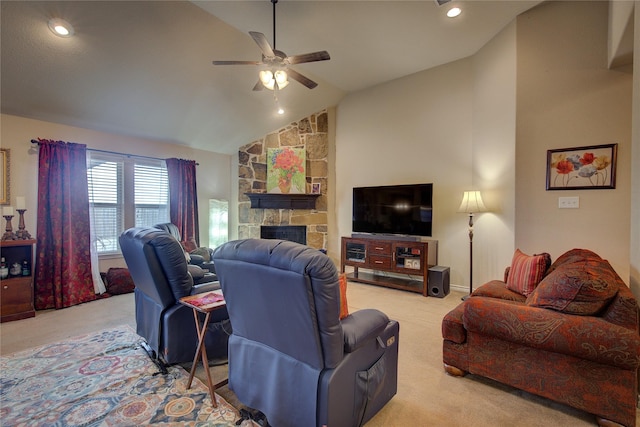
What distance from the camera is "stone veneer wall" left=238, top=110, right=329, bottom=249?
19.0 feet


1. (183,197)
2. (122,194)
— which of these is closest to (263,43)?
(183,197)


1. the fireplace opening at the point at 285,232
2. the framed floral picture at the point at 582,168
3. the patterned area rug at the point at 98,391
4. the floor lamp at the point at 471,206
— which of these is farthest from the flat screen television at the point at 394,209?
the patterned area rug at the point at 98,391

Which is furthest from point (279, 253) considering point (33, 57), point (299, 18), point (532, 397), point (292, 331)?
point (33, 57)

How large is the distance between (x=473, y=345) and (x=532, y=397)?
18.0 inches

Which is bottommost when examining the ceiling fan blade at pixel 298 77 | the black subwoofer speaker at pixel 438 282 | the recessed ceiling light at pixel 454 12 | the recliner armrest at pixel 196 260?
the black subwoofer speaker at pixel 438 282

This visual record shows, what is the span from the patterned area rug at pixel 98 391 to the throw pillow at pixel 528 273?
256cm

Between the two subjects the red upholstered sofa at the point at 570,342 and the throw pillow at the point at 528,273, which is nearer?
the red upholstered sofa at the point at 570,342

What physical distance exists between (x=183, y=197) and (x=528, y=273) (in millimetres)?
5167

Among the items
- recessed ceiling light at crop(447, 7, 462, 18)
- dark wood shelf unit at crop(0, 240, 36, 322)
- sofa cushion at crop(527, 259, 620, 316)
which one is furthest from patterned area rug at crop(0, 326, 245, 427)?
recessed ceiling light at crop(447, 7, 462, 18)

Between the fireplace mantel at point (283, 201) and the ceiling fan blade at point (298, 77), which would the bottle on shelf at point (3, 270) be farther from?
the ceiling fan blade at point (298, 77)

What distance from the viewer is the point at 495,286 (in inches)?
111

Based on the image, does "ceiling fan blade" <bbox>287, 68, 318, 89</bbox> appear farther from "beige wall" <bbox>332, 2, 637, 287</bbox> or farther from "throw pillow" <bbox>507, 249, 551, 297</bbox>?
"throw pillow" <bbox>507, 249, 551, 297</bbox>

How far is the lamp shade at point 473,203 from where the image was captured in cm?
377

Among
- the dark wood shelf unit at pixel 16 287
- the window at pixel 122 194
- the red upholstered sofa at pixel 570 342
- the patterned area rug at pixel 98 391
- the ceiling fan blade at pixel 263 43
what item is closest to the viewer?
the red upholstered sofa at pixel 570 342
